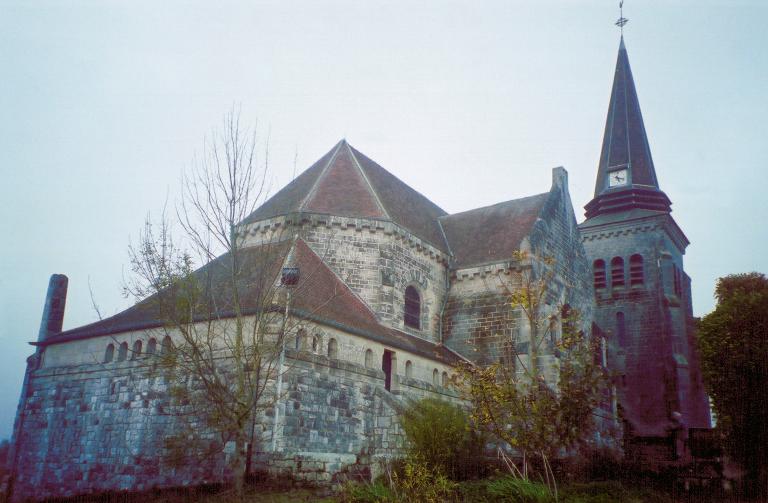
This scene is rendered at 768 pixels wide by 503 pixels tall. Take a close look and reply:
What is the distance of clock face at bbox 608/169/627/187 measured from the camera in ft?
125

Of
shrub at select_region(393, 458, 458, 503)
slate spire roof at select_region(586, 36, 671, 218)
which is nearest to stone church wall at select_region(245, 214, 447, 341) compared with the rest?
shrub at select_region(393, 458, 458, 503)

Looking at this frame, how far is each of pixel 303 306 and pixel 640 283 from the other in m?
25.2

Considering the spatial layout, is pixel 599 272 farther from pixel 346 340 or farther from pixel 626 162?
pixel 346 340

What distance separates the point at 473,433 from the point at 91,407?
11569 mm

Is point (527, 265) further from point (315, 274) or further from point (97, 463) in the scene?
point (97, 463)

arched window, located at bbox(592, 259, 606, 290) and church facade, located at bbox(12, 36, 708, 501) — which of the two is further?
arched window, located at bbox(592, 259, 606, 290)

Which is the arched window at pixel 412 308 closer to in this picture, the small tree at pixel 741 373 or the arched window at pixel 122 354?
the arched window at pixel 122 354

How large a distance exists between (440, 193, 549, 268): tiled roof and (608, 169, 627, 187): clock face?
12.8 meters

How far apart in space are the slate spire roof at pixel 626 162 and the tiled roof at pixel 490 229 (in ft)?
40.3

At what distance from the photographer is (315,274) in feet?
65.5

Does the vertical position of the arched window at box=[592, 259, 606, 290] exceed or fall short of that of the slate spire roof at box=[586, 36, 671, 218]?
Answer: it falls short

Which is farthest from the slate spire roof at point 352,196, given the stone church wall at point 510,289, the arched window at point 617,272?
the arched window at point 617,272

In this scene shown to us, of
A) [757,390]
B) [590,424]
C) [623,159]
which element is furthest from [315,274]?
[623,159]

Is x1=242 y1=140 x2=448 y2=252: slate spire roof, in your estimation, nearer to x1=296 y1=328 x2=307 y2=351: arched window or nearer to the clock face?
x1=296 y1=328 x2=307 y2=351: arched window
